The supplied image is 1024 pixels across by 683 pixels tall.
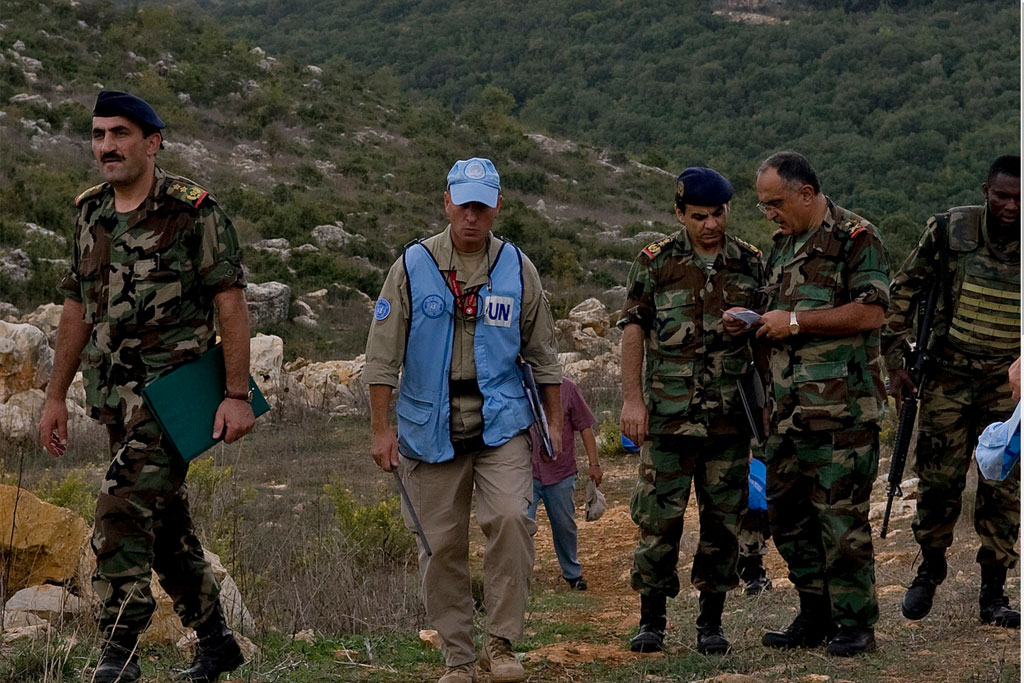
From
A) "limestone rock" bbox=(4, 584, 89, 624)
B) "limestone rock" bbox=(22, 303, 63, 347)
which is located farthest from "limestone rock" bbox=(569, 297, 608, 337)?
"limestone rock" bbox=(4, 584, 89, 624)

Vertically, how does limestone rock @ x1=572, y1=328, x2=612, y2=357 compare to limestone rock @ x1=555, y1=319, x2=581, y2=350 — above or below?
below

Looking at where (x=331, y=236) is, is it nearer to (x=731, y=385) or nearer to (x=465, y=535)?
(x=731, y=385)

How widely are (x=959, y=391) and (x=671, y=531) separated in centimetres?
134

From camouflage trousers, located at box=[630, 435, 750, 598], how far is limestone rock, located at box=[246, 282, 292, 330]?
540 inches

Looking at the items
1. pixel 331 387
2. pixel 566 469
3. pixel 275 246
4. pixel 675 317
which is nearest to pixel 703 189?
pixel 675 317

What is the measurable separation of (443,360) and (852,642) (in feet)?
6.51

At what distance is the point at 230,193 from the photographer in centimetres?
2612

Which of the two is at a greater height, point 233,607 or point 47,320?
point 47,320

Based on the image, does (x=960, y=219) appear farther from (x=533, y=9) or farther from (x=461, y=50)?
(x=533, y=9)

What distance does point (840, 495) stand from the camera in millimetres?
4891

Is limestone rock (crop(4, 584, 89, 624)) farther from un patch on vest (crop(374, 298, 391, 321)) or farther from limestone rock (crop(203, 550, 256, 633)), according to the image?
un patch on vest (crop(374, 298, 391, 321))

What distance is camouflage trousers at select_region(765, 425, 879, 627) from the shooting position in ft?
16.0

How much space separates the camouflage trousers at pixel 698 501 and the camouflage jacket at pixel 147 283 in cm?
188

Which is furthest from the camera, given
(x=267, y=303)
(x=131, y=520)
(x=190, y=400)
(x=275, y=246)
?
(x=275, y=246)
